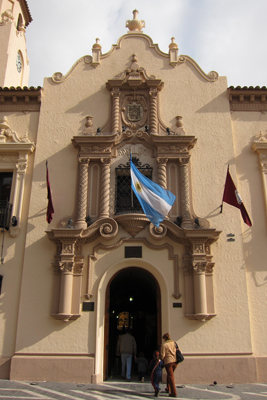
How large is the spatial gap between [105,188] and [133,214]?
4.87 ft

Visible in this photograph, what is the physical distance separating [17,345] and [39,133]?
7182 millimetres

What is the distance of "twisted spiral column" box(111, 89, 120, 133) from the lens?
42.8ft

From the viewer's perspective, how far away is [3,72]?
16031 millimetres

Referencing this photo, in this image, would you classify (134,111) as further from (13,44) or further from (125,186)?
(13,44)

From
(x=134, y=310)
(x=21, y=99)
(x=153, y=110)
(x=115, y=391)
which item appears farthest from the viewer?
(x=134, y=310)

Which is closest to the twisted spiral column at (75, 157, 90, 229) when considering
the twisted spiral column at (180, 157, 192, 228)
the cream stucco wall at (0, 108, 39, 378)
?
the cream stucco wall at (0, 108, 39, 378)

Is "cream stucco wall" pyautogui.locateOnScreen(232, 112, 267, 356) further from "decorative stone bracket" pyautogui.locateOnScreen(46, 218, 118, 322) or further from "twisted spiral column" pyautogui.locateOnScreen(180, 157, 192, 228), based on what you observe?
"decorative stone bracket" pyautogui.locateOnScreen(46, 218, 118, 322)

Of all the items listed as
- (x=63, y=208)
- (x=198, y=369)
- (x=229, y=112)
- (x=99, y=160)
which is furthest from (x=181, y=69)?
(x=198, y=369)

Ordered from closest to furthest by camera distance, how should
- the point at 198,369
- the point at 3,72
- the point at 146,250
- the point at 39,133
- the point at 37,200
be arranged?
1. the point at 198,369
2. the point at 146,250
3. the point at 37,200
4. the point at 39,133
5. the point at 3,72

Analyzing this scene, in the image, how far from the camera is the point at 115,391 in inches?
369

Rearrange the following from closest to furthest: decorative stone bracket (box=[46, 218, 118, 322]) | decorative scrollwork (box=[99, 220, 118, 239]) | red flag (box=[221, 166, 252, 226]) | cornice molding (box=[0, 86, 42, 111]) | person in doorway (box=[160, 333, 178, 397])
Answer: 1. person in doorway (box=[160, 333, 178, 397])
2. decorative stone bracket (box=[46, 218, 118, 322])
3. red flag (box=[221, 166, 252, 226])
4. decorative scrollwork (box=[99, 220, 118, 239])
5. cornice molding (box=[0, 86, 42, 111])

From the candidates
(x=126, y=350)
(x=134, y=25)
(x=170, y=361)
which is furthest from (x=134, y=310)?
(x=134, y=25)

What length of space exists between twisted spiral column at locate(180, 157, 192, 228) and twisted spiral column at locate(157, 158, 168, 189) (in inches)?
22.6

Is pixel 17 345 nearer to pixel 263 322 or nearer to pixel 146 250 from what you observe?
pixel 146 250
